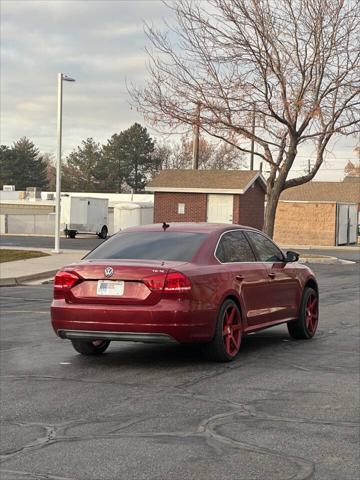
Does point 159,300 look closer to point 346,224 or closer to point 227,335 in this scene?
point 227,335

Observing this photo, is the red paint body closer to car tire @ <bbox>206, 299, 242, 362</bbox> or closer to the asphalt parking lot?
car tire @ <bbox>206, 299, 242, 362</bbox>

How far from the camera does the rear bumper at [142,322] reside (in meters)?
8.21

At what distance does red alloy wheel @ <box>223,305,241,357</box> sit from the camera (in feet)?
29.0

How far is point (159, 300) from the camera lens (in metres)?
8.27

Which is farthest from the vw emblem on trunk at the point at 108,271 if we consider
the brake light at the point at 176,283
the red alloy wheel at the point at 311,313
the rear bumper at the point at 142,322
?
the red alloy wheel at the point at 311,313

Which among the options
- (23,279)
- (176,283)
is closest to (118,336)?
(176,283)

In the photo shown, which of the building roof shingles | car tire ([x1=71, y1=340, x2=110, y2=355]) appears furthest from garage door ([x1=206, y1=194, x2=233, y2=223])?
car tire ([x1=71, y1=340, x2=110, y2=355])

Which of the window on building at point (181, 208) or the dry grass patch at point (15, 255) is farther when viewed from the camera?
the window on building at point (181, 208)

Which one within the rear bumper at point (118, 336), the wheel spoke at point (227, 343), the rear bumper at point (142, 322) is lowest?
the wheel spoke at point (227, 343)

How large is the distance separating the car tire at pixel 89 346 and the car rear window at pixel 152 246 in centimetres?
102

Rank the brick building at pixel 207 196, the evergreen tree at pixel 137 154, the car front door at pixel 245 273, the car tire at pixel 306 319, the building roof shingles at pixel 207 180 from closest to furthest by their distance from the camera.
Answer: the car front door at pixel 245 273
the car tire at pixel 306 319
the brick building at pixel 207 196
the building roof shingles at pixel 207 180
the evergreen tree at pixel 137 154

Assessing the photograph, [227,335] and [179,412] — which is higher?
[227,335]

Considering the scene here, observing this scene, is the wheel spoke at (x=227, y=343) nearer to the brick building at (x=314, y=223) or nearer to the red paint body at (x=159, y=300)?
the red paint body at (x=159, y=300)

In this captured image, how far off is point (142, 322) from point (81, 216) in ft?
136
